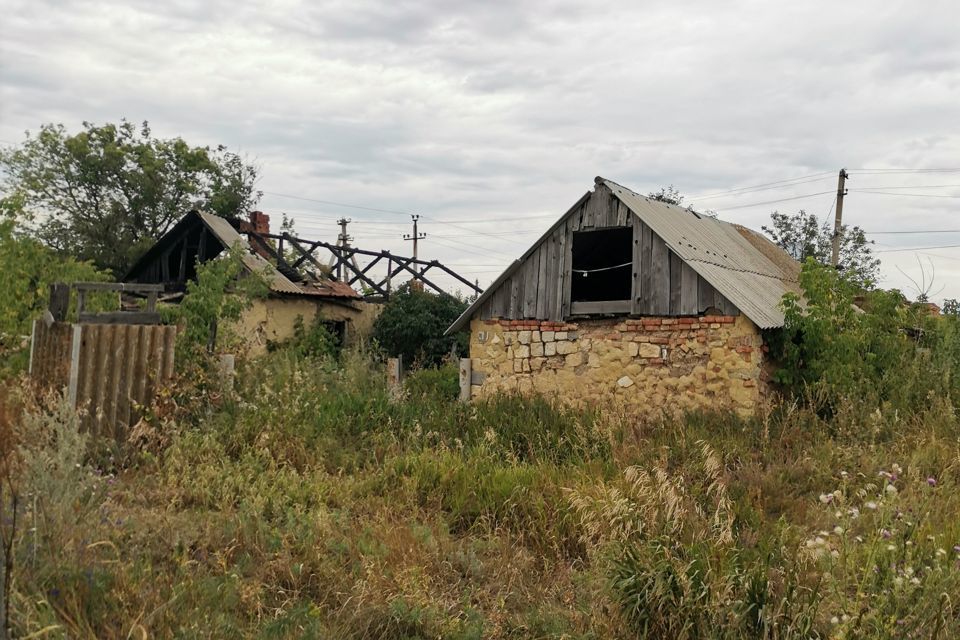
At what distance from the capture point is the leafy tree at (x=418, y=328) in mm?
19131

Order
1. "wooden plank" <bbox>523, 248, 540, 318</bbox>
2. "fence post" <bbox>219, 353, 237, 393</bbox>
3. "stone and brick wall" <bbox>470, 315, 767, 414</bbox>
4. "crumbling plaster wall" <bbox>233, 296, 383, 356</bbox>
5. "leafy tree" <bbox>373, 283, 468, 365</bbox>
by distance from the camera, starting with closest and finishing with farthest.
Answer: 1. "fence post" <bbox>219, 353, 237, 393</bbox>
2. "stone and brick wall" <bbox>470, 315, 767, 414</bbox>
3. "wooden plank" <bbox>523, 248, 540, 318</bbox>
4. "crumbling plaster wall" <bbox>233, 296, 383, 356</bbox>
5. "leafy tree" <bbox>373, 283, 468, 365</bbox>

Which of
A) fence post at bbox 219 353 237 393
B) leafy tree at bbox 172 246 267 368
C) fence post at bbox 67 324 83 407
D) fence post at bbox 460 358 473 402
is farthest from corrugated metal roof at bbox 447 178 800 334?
fence post at bbox 67 324 83 407

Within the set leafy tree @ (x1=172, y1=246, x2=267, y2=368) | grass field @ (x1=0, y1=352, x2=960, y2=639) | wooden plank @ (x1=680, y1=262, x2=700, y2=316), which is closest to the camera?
grass field @ (x1=0, y1=352, x2=960, y2=639)

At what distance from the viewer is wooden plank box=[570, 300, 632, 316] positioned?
11.1 metres

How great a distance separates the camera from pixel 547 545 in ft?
18.6

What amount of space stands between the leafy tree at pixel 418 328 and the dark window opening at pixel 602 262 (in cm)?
473

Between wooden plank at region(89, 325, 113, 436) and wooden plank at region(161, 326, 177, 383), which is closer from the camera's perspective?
wooden plank at region(89, 325, 113, 436)

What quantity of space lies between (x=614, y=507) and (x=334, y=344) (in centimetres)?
1501

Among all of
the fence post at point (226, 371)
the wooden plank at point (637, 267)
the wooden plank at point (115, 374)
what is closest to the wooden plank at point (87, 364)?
the wooden plank at point (115, 374)

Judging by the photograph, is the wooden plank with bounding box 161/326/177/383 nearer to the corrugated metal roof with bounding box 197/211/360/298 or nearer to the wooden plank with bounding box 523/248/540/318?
the wooden plank with bounding box 523/248/540/318

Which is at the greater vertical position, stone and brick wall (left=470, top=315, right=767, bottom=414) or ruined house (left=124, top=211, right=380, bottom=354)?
ruined house (left=124, top=211, right=380, bottom=354)

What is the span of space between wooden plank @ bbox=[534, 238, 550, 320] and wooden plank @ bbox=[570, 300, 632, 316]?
0.51 metres

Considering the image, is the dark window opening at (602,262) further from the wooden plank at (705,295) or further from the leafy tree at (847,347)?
the leafy tree at (847,347)

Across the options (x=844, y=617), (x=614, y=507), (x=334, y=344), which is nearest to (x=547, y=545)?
(x=614, y=507)
